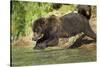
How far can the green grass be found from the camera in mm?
2096

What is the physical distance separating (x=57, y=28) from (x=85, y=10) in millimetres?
410

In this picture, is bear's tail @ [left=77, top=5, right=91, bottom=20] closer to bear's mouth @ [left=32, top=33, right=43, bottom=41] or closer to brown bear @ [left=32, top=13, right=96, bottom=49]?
brown bear @ [left=32, top=13, right=96, bottom=49]

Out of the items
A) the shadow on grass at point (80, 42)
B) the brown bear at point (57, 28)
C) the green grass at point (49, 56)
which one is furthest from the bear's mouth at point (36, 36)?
the shadow on grass at point (80, 42)

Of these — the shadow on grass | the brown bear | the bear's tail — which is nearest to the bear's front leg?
the brown bear

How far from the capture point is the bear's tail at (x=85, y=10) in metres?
2.34

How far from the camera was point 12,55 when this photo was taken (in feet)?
6.81

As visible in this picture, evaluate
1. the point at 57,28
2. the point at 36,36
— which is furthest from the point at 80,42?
the point at 36,36

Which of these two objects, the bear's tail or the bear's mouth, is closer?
the bear's mouth

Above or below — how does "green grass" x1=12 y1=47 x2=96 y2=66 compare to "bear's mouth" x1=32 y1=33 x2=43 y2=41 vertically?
below

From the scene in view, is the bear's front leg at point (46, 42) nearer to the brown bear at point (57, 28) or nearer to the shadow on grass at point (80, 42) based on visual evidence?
the brown bear at point (57, 28)

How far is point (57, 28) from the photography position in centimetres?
223

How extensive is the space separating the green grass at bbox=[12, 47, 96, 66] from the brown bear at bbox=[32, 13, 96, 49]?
0.28 ft

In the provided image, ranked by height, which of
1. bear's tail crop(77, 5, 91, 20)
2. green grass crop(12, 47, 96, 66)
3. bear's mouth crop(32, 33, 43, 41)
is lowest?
green grass crop(12, 47, 96, 66)

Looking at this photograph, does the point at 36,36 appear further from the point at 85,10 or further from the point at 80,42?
the point at 85,10
